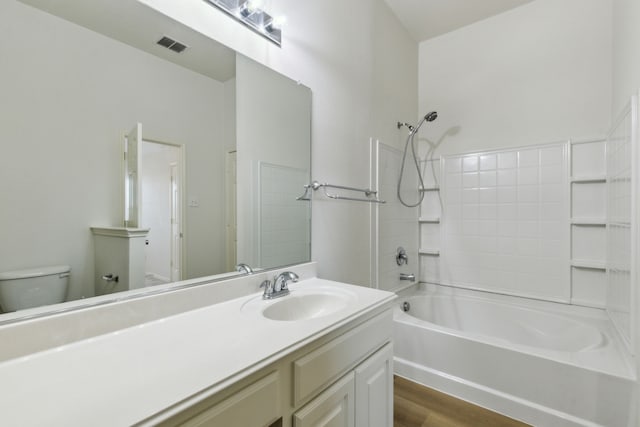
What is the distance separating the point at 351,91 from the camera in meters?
1.94

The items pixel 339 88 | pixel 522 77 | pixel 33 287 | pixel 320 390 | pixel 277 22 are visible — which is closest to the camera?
pixel 33 287

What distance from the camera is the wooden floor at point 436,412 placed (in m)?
1.57

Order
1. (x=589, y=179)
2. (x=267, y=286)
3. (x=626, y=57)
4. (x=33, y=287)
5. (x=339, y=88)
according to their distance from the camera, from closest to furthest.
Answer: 1. (x=33, y=287)
2. (x=267, y=286)
3. (x=626, y=57)
4. (x=339, y=88)
5. (x=589, y=179)

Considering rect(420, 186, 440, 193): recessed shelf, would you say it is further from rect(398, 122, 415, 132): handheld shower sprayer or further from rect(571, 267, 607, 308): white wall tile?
rect(571, 267, 607, 308): white wall tile

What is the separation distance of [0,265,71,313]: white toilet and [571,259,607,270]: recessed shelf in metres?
3.00

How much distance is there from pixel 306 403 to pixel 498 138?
2.62 meters

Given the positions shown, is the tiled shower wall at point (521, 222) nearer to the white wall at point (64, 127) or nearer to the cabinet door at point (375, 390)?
the cabinet door at point (375, 390)

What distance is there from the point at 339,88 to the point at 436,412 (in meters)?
2.12

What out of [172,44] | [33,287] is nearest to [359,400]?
[33,287]

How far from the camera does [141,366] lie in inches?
25.3

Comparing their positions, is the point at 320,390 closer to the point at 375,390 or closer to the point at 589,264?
the point at 375,390

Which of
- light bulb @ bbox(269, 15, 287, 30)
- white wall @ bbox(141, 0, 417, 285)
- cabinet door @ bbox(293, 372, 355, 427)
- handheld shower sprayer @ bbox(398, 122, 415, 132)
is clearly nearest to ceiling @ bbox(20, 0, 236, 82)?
white wall @ bbox(141, 0, 417, 285)

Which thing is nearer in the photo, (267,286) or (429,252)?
(267,286)

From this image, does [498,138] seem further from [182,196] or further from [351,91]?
[182,196]
